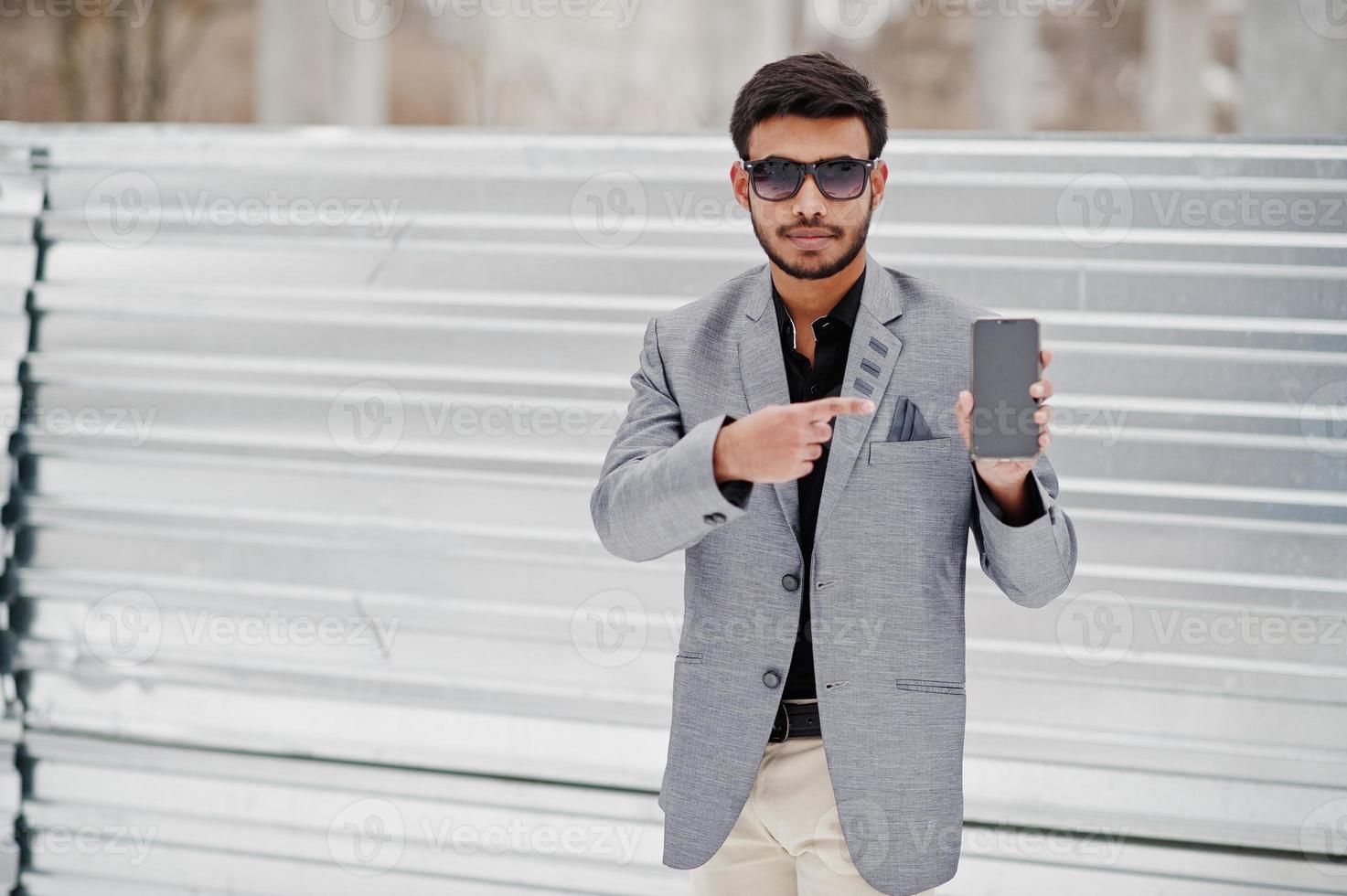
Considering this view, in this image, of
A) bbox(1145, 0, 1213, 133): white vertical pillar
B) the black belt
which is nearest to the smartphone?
the black belt

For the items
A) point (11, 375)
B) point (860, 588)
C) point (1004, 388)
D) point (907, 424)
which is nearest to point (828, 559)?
point (860, 588)

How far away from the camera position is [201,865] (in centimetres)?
319

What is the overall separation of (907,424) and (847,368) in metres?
0.14

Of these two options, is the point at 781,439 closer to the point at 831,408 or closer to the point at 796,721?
the point at 831,408

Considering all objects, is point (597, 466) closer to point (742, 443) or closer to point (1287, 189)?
point (742, 443)

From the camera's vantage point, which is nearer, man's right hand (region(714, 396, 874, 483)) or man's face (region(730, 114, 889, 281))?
man's right hand (region(714, 396, 874, 483))

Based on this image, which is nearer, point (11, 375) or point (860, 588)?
point (860, 588)

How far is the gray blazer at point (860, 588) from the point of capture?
66.8 inches

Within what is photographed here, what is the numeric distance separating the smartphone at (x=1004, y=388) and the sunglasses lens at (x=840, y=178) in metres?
0.31

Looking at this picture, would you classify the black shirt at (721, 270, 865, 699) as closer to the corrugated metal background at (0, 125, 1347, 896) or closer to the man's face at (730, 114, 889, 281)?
the man's face at (730, 114, 889, 281)

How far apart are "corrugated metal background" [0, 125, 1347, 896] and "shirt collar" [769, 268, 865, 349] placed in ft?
3.46

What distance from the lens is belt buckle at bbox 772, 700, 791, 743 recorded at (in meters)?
1.79

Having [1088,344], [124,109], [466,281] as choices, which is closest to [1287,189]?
[1088,344]

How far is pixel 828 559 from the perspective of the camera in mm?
1730
